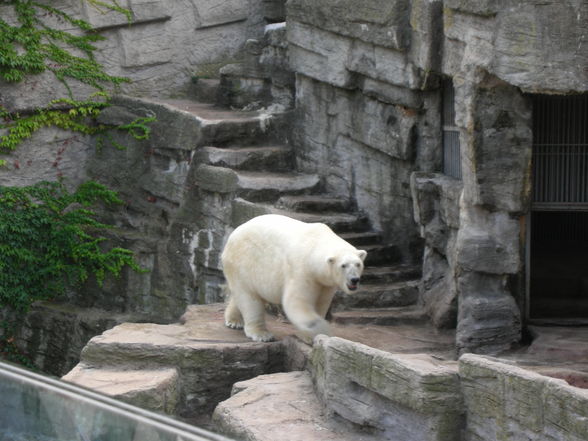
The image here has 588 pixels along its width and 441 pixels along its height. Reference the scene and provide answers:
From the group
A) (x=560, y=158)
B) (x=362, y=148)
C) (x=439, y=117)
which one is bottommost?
(x=560, y=158)

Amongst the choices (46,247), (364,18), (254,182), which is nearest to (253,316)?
(254,182)

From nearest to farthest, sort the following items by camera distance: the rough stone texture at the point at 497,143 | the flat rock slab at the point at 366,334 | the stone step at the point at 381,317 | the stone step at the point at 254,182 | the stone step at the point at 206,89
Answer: the rough stone texture at the point at 497,143 → the flat rock slab at the point at 366,334 → the stone step at the point at 381,317 → the stone step at the point at 254,182 → the stone step at the point at 206,89

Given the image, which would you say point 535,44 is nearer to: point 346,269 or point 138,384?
point 346,269

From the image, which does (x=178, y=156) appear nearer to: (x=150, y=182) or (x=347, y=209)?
(x=150, y=182)

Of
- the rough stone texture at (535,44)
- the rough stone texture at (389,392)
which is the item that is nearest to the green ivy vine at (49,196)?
the rough stone texture at (535,44)

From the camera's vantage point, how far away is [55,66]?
591 inches

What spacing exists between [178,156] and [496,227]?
5630mm

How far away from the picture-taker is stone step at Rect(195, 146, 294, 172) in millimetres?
13159

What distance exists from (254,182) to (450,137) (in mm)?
2526

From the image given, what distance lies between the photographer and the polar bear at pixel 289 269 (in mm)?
8688

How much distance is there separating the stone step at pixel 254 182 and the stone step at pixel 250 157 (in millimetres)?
125

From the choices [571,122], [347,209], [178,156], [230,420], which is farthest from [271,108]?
[230,420]

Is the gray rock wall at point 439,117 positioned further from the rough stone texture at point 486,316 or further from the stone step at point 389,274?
the stone step at point 389,274

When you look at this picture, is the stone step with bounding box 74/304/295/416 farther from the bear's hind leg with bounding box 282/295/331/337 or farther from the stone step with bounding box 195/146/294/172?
the stone step with bounding box 195/146/294/172
